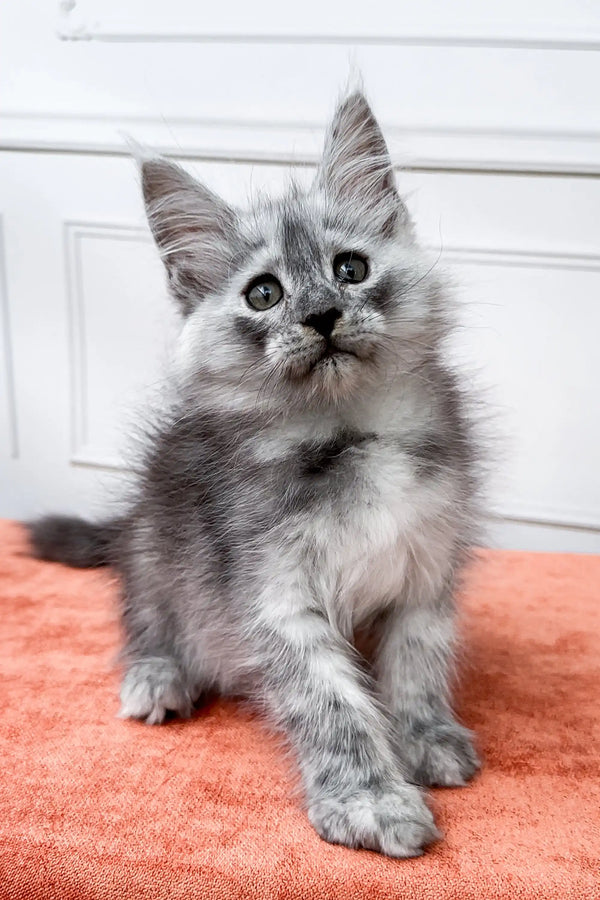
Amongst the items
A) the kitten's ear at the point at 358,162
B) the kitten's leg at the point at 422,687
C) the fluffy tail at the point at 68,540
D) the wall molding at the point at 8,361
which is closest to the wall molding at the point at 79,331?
the wall molding at the point at 8,361

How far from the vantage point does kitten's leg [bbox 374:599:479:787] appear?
3.94ft

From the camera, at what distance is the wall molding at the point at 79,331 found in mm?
2471

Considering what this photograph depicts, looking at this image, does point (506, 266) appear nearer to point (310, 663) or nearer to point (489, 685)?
point (489, 685)

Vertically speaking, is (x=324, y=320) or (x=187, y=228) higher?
(x=187, y=228)

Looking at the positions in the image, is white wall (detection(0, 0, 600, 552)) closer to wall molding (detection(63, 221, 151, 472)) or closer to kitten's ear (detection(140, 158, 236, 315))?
wall molding (detection(63, 221, 151, 472))

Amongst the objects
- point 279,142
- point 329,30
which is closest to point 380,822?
point 279,142

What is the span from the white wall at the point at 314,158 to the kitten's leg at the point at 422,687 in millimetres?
1007

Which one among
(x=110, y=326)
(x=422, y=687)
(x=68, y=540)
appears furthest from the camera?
(x=110, y=326)

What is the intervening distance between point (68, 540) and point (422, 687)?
1.03 meters

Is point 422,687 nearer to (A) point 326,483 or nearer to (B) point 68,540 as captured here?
(A) point 326,483

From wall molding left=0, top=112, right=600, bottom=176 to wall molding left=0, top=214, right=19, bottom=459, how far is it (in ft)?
1.05

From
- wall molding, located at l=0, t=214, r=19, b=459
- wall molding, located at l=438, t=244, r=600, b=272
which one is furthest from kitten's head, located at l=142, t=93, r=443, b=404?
wall molding, located at l=0, t=214, r=19, b=459

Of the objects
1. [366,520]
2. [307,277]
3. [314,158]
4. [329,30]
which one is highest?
[329,30]

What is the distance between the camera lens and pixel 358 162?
4.35 feet
